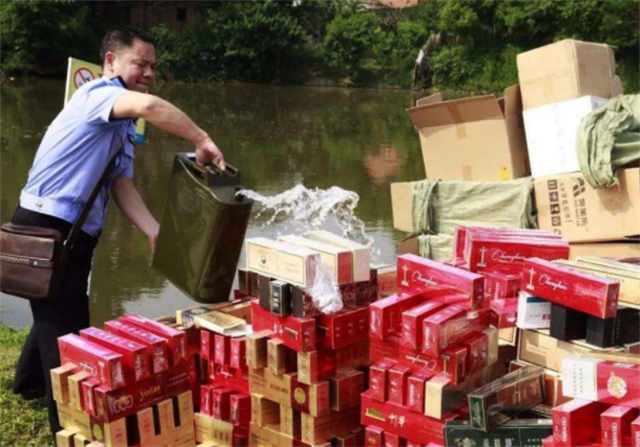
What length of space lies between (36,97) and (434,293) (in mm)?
19374

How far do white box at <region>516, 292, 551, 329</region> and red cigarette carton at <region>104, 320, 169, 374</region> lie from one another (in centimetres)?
125

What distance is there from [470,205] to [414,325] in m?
2.02

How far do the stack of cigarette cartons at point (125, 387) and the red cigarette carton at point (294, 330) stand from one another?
0.33 meters

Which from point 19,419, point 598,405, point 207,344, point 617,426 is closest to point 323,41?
point 19,419

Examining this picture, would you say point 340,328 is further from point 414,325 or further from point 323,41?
point 323,41

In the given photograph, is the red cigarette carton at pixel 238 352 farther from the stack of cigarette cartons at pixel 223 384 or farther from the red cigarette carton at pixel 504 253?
the red cigarette carton at pixel 504 253

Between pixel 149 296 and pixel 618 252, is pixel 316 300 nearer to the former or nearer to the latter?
pixel 618 252

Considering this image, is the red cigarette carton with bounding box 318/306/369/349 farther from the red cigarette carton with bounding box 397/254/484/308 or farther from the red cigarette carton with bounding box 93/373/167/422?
the red cigarette carton with bounding box 93/373/167/422

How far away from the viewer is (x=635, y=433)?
2.16 meters

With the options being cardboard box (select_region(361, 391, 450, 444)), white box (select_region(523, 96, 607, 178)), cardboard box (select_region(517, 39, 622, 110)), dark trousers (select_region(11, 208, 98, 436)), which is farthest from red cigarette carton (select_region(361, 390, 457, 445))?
cardboard box (select_region(517, 39, 622, 110))

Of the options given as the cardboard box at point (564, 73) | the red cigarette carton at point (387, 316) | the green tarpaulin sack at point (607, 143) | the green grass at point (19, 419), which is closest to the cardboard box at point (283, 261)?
the red cigarette carton at point (387, 316)

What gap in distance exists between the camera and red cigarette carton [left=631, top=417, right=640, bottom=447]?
215 centimetres

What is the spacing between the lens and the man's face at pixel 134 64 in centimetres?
317

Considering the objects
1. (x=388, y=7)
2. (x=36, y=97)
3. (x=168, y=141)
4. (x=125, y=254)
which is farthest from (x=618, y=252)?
(x=388, y=7)
